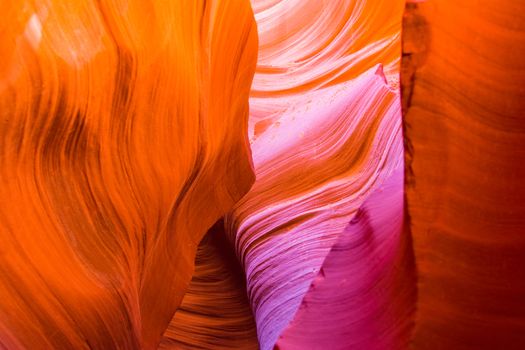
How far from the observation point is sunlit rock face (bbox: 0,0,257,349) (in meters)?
0.71

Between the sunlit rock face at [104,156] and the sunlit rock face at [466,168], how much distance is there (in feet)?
1.19

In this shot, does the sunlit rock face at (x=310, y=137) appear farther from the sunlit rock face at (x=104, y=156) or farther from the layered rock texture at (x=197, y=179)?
the sunlit rock face at (x=104, y=156)

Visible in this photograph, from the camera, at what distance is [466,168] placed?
0.74 metres

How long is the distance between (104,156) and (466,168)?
1.61 ft

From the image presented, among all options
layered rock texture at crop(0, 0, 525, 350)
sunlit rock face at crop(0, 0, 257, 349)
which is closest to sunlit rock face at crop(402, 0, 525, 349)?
layered rock texture at crop(0, 0, 525, 350)

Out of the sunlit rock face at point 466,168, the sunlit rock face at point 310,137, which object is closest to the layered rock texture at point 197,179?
the sunlit rock face at point 466,168

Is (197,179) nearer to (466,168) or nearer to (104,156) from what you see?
(104,156)

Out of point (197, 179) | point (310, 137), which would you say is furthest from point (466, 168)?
point (310, 137)

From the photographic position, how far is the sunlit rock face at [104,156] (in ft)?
2.32

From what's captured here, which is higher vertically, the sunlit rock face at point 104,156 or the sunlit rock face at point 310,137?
the sunlit rock face at point 104,156

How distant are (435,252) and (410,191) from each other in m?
0.09

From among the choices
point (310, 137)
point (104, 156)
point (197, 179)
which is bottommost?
point (310, 137)

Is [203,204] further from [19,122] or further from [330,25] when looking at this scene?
[330,25]

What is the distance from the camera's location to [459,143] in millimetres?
747
